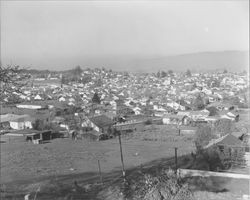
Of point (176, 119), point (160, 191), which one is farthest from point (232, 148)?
point (176, 119)

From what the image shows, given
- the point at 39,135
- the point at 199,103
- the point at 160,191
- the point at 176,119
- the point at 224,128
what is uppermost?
the point at 160,191

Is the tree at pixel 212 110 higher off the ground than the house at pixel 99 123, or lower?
higher

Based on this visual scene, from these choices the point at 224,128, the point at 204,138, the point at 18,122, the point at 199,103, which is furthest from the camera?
the point at 18,122

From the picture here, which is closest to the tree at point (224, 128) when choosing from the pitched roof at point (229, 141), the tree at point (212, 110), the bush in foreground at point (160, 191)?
the pitched roof at point (229, 141)

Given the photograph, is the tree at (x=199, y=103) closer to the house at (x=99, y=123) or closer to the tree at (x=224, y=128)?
the house at (x=99, y=123)

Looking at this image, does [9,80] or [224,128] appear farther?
[224,128]

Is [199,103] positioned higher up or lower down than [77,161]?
higher up

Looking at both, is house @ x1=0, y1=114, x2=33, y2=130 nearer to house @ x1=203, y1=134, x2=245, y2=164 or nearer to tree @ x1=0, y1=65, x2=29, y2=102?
house @ x1=203, y1=134, x2=245, y2=164

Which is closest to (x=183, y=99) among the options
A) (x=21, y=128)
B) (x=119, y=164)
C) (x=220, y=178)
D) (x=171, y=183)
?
(x=21, y=128)

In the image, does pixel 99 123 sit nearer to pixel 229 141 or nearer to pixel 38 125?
pixel 38 125
